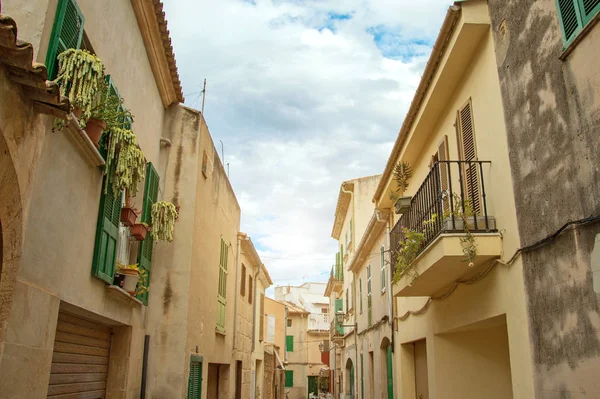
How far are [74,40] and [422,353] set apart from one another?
914 centimetres

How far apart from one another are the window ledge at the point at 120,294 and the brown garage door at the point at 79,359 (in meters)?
0.50

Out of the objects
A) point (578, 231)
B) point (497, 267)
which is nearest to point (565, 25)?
point (578, 231)

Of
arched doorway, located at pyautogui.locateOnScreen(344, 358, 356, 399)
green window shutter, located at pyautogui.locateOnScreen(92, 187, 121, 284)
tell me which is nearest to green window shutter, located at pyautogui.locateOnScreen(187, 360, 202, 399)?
green window shutter, located at pyautogui.locateOnScreen(92, 187, 121, 284)

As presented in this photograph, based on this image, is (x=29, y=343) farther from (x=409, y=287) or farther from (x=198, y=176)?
(x=198, y=176)

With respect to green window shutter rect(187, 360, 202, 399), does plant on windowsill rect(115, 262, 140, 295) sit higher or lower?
higher

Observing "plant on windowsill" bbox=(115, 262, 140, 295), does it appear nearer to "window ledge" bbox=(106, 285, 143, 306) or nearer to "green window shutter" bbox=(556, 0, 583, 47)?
"window ledge" bbox=(106, 285, 143, 306)

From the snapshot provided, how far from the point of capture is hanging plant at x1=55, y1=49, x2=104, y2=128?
5504mm

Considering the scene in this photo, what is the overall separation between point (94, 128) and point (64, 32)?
1.19 metres

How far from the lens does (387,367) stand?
1472cm

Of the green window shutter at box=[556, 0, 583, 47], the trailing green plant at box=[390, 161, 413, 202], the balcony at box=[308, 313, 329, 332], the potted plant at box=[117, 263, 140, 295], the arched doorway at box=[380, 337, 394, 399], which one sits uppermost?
the balcony at box=[308, 313, 329, 332]

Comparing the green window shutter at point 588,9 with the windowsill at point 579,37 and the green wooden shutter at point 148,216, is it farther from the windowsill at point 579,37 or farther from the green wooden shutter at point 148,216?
the green wooden shutter at point 148,216

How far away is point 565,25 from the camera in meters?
4.96

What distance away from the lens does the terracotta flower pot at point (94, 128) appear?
6413 mm

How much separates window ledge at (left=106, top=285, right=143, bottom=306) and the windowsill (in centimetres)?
630
